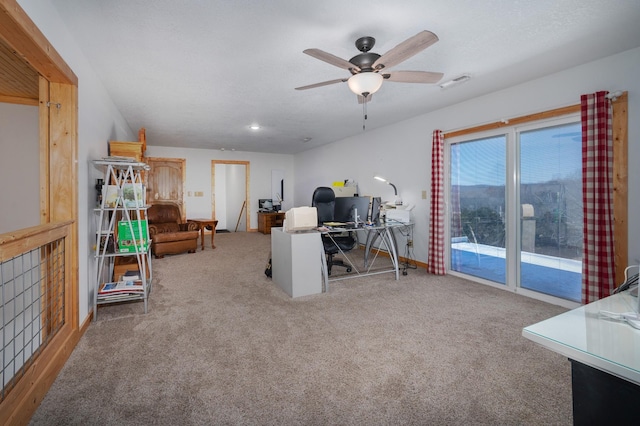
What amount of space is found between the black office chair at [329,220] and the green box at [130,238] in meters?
2.15

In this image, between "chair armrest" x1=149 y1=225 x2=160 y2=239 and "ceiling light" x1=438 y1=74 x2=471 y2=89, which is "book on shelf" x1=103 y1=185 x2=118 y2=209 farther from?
"ceiling light" x1=438 y1=74 x2=471 y2=89

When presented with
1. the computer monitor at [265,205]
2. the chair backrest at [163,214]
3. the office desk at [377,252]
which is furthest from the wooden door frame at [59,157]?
the computer monitor at [265,205]

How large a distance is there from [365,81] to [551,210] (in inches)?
101

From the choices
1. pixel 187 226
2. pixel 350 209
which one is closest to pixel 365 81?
pixel 350 209

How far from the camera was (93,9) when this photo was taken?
6.74 ft

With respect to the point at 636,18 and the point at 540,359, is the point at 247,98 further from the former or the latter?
the point at 540,359

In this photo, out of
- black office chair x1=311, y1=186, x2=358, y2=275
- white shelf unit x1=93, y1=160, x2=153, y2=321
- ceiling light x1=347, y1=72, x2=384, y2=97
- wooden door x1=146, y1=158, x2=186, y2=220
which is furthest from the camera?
wooden door x1=146, y1=158, x2=186, y2=220

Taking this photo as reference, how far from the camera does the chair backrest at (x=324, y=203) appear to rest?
4586 mm

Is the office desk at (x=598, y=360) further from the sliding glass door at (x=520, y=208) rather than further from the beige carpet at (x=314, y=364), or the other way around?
the sliding glass door at (x=520, y=208)

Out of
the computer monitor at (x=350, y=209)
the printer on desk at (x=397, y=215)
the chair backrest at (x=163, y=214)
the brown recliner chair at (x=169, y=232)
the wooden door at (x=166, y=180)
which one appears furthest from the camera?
the wooden door at (x=166, y=180)

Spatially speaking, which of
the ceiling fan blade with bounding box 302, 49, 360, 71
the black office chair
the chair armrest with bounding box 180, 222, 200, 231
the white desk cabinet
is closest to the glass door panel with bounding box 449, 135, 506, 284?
the black office chair

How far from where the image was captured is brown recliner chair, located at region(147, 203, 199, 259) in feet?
17.5

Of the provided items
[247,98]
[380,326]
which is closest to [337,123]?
[247,98]

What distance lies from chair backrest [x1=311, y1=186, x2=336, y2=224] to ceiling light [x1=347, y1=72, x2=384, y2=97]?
228 centimetres
